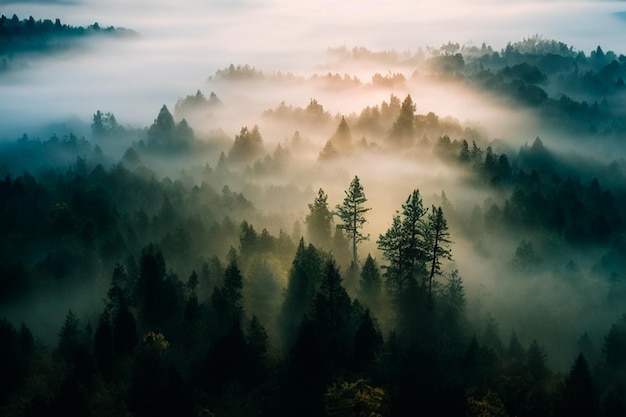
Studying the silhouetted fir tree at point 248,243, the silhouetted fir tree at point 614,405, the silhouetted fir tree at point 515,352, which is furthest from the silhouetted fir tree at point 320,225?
the silhouetted fir tree at point 614,405

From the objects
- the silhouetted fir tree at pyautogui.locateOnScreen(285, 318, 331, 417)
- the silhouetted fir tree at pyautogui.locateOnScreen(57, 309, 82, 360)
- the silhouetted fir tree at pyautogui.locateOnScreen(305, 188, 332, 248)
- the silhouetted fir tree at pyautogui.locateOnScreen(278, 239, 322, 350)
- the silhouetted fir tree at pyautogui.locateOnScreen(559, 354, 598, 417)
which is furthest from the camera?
the silhouetted fir tree at pyautogui.locateOnScreen(305, 188, 332, 248)

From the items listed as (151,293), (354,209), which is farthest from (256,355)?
(354,209)

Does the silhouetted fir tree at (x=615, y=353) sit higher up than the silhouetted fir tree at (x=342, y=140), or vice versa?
the silhouetted fir tree at (x=342, y=140)

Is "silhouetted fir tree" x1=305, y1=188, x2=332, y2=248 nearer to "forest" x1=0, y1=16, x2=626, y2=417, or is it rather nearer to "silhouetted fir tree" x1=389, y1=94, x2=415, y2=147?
"forest" x1=0, y1=16, x2=626, y2=417

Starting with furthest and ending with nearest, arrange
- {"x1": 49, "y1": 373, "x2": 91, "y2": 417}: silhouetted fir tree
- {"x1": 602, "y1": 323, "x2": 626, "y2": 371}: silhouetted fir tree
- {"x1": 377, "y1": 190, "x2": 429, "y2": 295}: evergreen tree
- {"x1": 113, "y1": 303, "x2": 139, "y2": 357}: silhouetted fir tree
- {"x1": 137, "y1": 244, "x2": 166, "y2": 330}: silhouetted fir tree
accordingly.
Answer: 1. {"x1": 137, "y1": 244, "x2": 166, "y2": 330}: silhouetted fir tree
2. {"x1": 377, "y1": 190, "x2": 429, "y2": 295}: evergreen tree
3. {"x1": 602, "y1": 323, "x2": 626, "y2": 371}: silhouetted fir tree
4. {"x1": 113, "y1": 303, "x2": 139, "y2": 357}: silhouetted fir tree
5. {"x1": 49, "y1": 373, "x2": 91, "y2": 417}: silhouetted fir tree

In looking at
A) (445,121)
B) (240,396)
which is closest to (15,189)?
(240,396)

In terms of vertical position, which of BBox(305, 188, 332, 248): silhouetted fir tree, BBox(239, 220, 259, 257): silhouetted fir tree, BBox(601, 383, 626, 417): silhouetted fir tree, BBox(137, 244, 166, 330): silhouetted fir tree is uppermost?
BBox(305, 188, 332, 248): silhouetted fir tree

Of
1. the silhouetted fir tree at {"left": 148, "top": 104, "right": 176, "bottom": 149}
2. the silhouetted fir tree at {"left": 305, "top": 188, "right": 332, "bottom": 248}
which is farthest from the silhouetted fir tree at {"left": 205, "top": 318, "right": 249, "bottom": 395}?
the silhouetted fir tree at {"left": 148, "top": 104, "right": 176, "bottom": 149}

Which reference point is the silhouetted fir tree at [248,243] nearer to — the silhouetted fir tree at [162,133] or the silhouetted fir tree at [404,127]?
the silhouetted fir tree at [404,127]
